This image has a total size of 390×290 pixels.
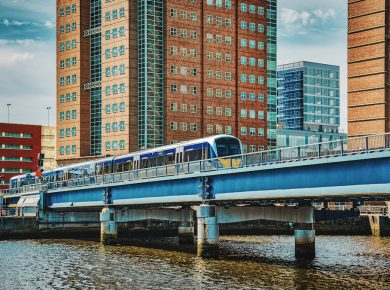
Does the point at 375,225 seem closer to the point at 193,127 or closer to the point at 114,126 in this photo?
the point at 193,127

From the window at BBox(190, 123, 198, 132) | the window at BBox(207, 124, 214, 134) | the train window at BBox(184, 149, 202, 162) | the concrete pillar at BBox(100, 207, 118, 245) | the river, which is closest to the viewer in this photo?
the river

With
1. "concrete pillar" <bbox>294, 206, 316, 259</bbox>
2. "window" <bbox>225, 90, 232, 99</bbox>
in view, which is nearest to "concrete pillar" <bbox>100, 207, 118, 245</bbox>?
"concrete pillar" <bbox>294, 206, 316, 259</bbox>

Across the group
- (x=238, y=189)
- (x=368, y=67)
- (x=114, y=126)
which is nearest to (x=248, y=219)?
(x=238, y=189)

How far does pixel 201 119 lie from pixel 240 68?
Answer: 1417 centimetres

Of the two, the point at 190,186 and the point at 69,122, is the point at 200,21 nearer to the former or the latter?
the point at 69,122

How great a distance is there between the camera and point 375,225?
321ft

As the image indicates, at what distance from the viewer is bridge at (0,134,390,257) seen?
42000mm

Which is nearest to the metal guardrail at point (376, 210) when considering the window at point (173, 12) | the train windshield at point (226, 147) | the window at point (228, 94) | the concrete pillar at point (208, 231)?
the train windshield at point (226, 147)

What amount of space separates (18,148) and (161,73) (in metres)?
70.2

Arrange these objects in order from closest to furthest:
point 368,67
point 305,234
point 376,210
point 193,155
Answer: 1. point 305,234
2. point 193,155
3. point 376,210
4. point 368,67

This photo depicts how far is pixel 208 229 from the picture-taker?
5728cm

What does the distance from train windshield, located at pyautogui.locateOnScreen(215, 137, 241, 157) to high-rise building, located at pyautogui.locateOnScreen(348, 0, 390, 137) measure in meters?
66.6

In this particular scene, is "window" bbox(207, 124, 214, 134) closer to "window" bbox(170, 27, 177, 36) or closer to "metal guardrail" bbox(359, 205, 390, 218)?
"window" bbox(170, 27, 177, 36)

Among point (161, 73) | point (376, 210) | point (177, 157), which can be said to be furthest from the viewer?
point (161, 73)
